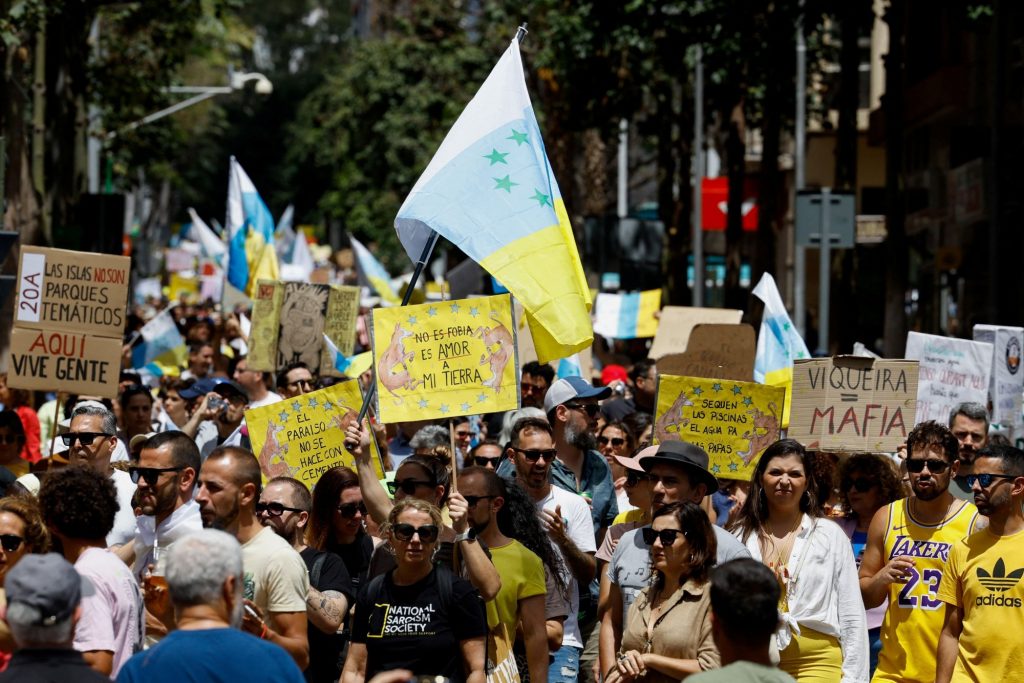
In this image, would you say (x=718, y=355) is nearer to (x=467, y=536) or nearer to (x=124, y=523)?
(x=467, y=536)

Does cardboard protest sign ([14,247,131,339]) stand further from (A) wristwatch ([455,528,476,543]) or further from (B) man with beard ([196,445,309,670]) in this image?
(B) man with beard ([196,445,309,670])

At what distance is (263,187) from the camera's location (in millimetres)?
98562

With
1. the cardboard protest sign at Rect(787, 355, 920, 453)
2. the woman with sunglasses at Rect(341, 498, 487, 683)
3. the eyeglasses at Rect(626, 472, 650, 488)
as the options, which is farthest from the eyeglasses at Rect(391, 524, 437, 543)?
the cardboard protest sign at Rect(787, 355, 920, 453)

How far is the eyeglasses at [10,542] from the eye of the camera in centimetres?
603

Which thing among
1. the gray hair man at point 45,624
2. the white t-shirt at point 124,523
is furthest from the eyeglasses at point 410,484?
the gray hair man at point 45,624

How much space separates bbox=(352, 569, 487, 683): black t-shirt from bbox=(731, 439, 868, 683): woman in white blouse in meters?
1.18

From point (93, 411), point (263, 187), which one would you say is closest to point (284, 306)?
point (93, 411)

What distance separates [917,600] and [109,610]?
3374 mm

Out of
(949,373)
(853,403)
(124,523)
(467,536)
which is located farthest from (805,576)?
(949,373)

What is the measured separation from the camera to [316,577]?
677 cm

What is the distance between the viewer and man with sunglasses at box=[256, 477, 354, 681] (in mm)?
6574

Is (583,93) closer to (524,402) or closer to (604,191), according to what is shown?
(604,191)

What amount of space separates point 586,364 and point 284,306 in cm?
248

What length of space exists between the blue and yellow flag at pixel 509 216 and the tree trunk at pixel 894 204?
13.6 m
